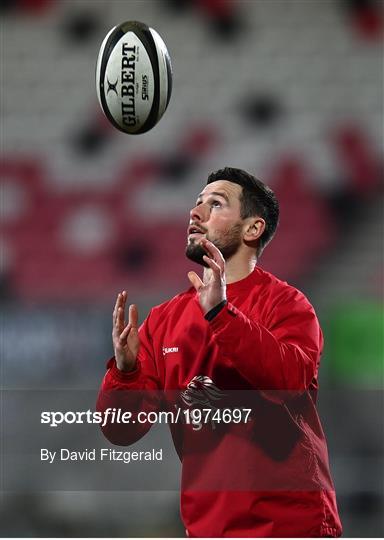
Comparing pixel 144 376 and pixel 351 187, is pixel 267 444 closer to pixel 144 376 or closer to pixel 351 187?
pixel 144 376

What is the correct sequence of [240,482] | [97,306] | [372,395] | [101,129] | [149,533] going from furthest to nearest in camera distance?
[101,129]
[97,306]
[372,395]
[149,533]
[240,482]

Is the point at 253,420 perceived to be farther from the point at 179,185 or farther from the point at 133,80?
the point at 179,185

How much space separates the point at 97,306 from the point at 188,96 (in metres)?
1.77

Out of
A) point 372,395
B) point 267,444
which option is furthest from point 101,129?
point 267,444

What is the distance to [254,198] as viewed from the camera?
228 centimetres

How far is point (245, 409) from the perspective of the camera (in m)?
1.97

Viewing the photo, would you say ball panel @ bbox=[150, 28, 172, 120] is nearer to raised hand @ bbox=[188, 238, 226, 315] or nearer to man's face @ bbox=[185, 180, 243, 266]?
man's face @ bbox=[185, 180, 243, 266]

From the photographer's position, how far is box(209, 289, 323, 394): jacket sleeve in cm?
178

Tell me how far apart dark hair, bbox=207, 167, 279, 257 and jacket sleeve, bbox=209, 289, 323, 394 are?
1.05 feet

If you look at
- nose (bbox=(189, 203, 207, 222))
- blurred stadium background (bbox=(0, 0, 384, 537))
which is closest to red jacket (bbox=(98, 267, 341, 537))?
nose (bbox=(189, 203, 207, 222))

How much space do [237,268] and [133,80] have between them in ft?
3.23

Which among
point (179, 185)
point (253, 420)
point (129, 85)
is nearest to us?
point (253, 420)

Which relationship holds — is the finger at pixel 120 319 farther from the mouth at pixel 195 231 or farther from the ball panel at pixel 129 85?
the ball panel at pixel 129 85

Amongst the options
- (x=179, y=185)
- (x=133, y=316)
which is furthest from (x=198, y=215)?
(x=179, y=185)
